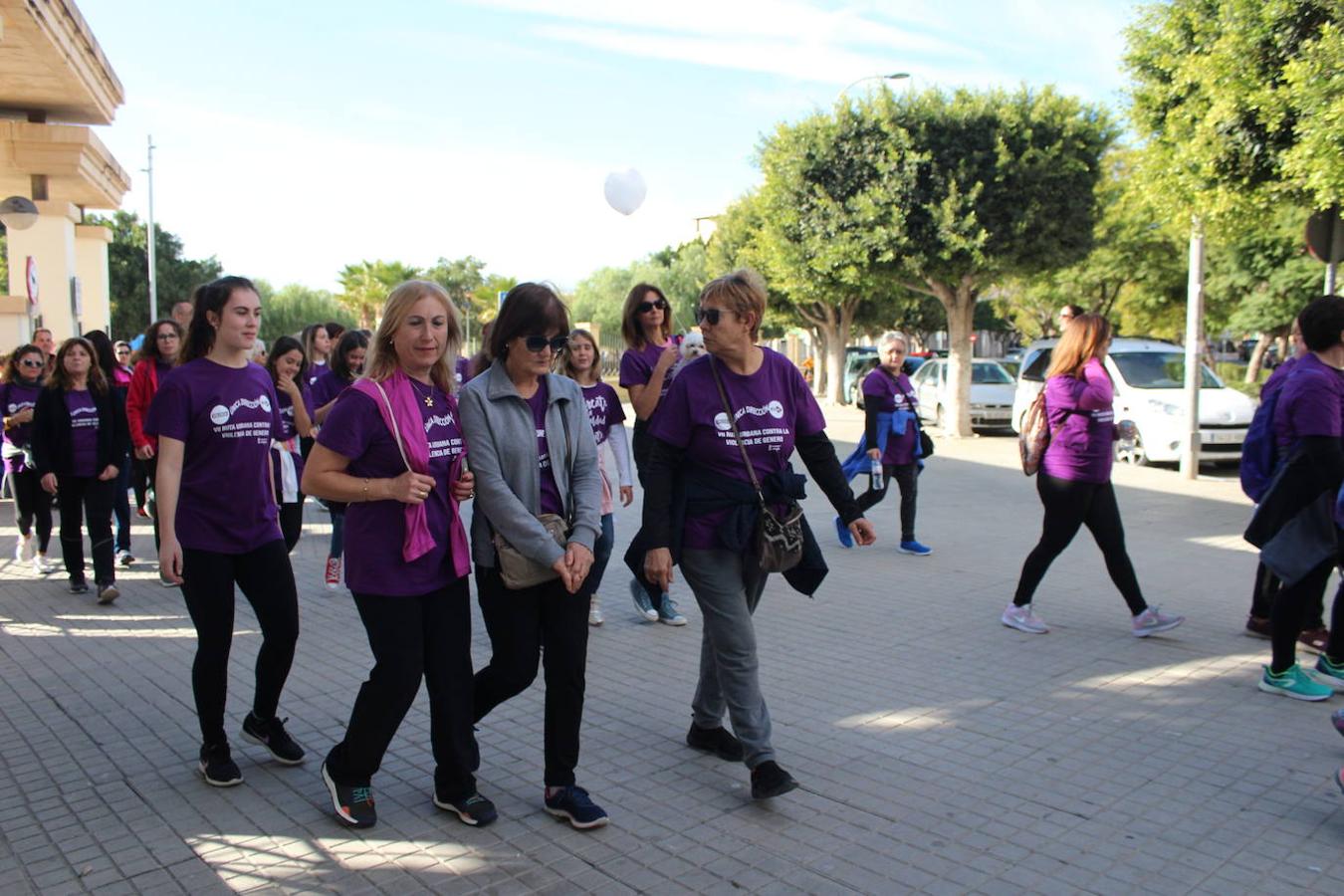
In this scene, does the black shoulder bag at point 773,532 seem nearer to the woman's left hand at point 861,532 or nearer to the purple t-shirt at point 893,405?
the woman's left hand at point 861,532

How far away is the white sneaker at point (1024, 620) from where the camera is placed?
21.0 ft

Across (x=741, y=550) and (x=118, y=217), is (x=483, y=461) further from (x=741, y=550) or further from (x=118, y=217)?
(x=118, y=217)

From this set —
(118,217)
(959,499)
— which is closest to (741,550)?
(959,499)

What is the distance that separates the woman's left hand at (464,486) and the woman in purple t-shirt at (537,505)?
2 centimetres

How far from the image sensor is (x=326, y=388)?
745 centimetres

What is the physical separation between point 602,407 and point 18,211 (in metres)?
11.7

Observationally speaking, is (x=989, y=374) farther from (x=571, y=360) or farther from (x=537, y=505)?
(x=537, y=505)

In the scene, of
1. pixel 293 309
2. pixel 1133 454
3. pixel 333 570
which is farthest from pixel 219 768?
pixel 293 309

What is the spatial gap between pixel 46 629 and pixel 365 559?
4.24 m

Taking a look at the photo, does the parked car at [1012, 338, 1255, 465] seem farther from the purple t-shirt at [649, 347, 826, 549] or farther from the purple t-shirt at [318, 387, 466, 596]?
the purple t-shirt at [318, 387, 466, 596]

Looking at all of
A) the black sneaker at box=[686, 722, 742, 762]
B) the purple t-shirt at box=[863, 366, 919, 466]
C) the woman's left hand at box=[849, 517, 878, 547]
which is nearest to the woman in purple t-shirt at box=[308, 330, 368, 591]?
the black sneaker at box=[686, 722, 742, 762]

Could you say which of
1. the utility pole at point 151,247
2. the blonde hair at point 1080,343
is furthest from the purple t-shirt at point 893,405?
the utility pole at point 151,247

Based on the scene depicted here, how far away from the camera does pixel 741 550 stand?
396 cm

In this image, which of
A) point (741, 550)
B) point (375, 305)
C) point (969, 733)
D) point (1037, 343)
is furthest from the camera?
point (375, 305)
